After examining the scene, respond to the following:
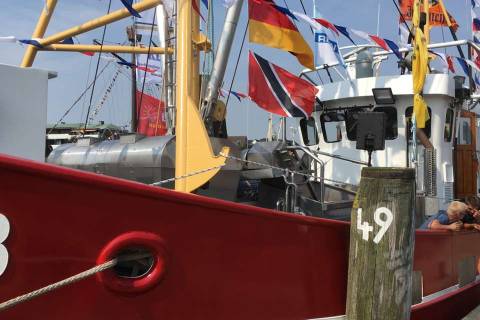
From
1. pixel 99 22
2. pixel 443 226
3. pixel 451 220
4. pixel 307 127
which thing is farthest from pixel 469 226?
pixel 99 22

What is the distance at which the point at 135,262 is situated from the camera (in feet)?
8.98

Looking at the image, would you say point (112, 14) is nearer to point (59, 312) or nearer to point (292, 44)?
point (292, 44)

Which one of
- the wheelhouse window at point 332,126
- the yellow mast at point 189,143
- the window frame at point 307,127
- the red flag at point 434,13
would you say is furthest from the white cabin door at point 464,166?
the yellow mast at point 189,143

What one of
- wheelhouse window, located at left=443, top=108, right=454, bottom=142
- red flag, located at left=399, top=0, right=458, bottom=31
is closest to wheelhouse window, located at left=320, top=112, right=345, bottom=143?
wheelhouse window, located at left=443, top=108, right=454, bottom=142

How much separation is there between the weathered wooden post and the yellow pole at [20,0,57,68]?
5799 mm

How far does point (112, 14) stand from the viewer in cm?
634

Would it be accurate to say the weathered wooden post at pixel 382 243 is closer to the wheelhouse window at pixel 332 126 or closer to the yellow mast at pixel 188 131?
the yellow mast at pixel 188 131

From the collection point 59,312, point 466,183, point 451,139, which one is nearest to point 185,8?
point 59,312

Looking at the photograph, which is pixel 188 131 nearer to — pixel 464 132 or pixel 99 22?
pixel 99 22

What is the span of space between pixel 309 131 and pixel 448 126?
2201 millimetres

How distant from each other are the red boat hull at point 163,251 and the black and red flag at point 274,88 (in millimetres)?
1984

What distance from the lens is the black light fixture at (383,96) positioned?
709 centimetres

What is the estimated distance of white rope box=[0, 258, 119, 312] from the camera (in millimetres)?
2217

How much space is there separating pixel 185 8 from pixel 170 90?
133cm
